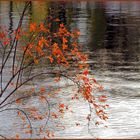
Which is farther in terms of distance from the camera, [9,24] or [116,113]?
[9,24]

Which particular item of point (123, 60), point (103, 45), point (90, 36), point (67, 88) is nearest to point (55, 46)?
point (67, 88)

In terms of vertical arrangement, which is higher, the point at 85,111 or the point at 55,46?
the point at 55,46

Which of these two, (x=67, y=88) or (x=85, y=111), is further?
(x=67, y=88)

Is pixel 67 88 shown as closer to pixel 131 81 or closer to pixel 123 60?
pixel 131 81

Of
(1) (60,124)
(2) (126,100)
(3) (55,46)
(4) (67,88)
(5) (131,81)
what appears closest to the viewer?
(3) (55,46)

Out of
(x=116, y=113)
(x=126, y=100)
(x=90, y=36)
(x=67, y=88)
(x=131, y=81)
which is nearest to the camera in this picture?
(x=116, y=113)

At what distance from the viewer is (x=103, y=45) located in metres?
46.8

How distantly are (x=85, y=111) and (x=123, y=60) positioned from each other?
15860mm

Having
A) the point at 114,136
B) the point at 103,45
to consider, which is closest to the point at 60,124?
the point at 114,136

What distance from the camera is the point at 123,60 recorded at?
3788cm

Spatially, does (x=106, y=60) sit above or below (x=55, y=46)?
below

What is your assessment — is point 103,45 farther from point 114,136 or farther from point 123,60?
point 114,136

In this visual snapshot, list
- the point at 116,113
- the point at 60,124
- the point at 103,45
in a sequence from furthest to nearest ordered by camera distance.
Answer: the point at 103,45 → the point at 116,113 → the point at 60,124

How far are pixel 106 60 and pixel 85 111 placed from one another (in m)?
15.9
